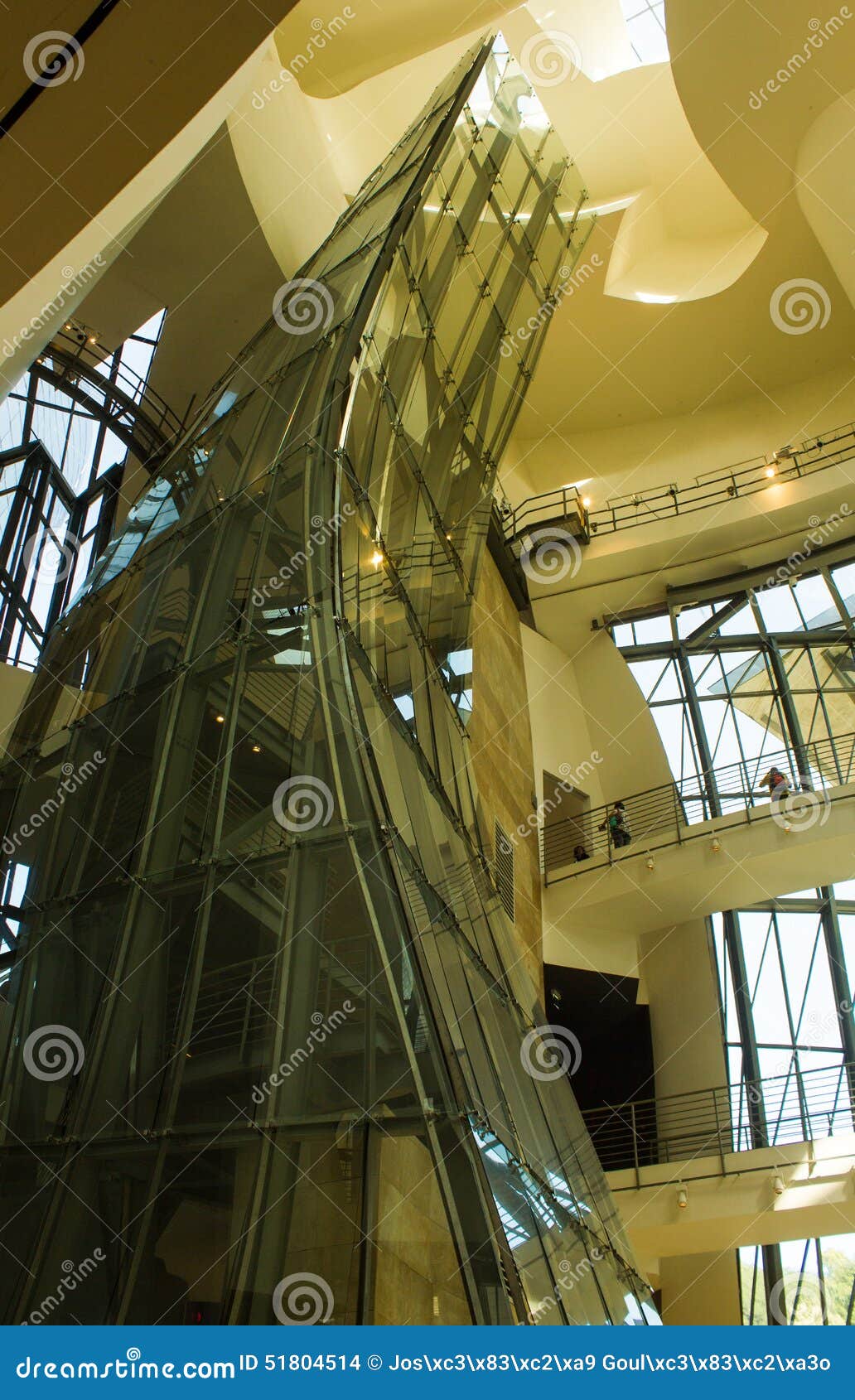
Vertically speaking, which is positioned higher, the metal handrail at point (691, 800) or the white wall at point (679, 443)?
the white wall at point (679, 443)

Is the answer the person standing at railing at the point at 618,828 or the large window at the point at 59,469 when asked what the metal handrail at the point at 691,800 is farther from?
the large window at the point at 59,469

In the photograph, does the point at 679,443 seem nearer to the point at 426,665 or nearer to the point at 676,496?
the point at 676,496

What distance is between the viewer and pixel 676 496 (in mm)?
21922

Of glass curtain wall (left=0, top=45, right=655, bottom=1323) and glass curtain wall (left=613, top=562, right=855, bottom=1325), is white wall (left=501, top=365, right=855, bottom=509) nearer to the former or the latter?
glass curtain wall (left=613, top=562, right=855, bottom=1325)

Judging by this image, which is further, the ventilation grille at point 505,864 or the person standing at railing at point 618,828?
the person standing at railing at point 618,828

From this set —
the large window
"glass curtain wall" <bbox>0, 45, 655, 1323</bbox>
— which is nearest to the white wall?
the large window

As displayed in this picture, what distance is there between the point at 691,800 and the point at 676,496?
23.3ft

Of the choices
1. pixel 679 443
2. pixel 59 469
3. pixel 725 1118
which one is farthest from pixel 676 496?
pixel 59 469

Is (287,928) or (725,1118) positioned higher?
(287,928)

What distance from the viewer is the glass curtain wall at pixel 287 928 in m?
4.50

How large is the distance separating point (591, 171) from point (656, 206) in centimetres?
170

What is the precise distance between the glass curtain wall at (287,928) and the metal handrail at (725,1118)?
7217mm

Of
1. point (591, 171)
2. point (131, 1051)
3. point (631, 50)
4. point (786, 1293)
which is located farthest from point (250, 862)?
point (631, 50)

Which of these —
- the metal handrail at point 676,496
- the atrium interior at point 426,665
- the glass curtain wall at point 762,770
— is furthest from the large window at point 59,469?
the glass curtain wall at point 762,770
